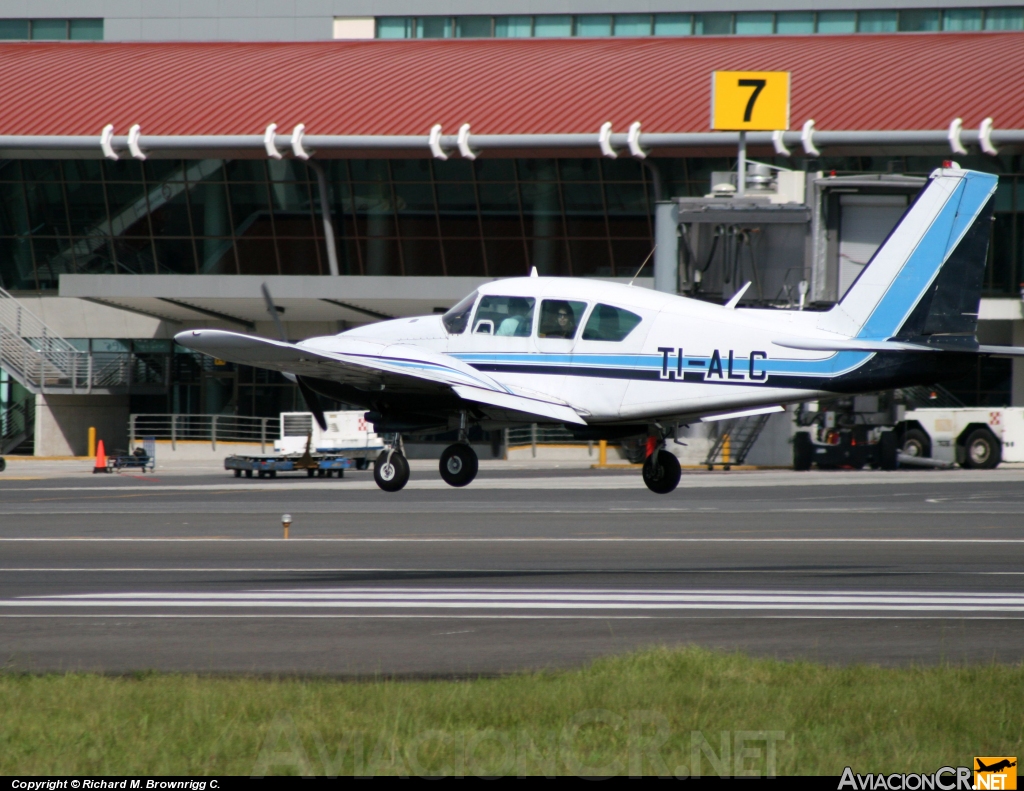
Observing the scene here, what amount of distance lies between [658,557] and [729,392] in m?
7.99

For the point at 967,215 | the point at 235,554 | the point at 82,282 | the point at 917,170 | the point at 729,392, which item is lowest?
the point at 235,554

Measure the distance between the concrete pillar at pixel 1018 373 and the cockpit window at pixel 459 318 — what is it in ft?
143

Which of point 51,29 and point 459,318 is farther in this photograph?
point 51,29

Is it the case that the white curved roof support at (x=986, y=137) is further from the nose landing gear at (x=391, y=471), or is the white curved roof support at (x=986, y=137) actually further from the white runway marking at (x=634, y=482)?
the nose landing gear at (x=391, y=471)

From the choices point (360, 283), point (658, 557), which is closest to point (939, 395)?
point (360, 283)

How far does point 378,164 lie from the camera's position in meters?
60.2

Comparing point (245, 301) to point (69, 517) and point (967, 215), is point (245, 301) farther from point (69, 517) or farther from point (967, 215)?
point (967, 215)

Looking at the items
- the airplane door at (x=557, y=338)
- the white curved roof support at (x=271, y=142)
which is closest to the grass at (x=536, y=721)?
the airplane door at (x=557, y=338)

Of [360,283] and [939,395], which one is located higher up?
[360,283]

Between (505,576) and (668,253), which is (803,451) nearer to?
(668,253)

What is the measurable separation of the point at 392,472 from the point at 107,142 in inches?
1746

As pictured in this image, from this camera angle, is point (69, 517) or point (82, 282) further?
point (82, 282)

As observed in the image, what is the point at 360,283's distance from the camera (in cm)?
5772

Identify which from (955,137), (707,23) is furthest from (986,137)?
(707,23)
